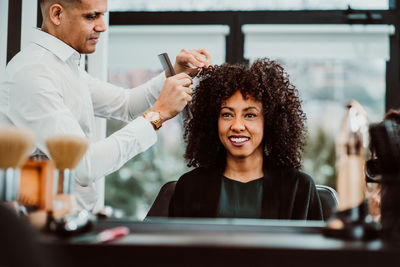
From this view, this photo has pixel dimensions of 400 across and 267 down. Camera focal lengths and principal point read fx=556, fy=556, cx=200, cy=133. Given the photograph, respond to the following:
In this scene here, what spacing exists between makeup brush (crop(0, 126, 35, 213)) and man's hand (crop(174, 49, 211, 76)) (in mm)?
1019

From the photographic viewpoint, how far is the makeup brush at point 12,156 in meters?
1.11

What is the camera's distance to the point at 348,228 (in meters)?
1.09

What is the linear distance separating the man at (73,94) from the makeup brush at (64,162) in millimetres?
403

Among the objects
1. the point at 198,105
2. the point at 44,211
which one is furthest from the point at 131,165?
the point at 44,211

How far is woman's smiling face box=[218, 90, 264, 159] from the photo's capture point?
79.3 inches

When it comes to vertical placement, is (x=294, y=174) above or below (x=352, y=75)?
below

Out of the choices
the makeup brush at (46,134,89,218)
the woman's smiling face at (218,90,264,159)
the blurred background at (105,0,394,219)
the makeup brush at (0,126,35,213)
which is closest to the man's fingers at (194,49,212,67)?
the woman's smiling face at (218,90,264,159)

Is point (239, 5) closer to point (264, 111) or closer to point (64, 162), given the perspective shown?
point (264, 111)

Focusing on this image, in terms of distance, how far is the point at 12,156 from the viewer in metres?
1.14

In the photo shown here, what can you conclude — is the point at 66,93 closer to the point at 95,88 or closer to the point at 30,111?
the point at 30,111

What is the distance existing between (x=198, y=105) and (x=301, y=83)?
2.16 meters

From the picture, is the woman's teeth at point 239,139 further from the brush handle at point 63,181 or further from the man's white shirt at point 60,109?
the brush handle at point 63,181

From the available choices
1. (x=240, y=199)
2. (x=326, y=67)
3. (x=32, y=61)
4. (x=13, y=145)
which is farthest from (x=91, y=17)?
(x=326, y=67)

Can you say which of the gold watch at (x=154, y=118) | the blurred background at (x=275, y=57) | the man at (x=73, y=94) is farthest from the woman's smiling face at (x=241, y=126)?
the blurred background at (x=275, y=57)
